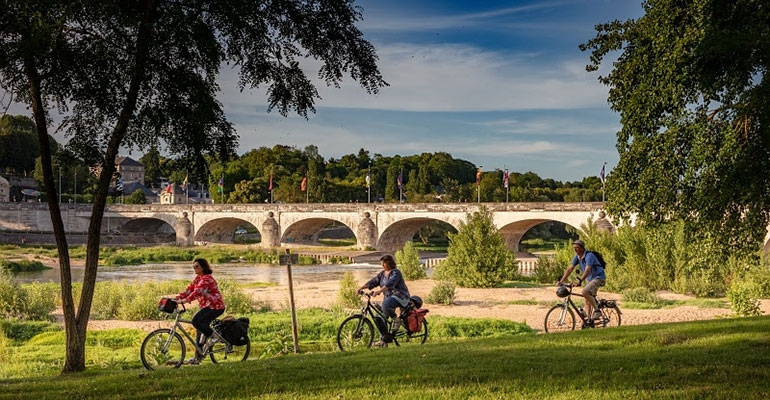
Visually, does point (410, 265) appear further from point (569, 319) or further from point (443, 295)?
point (569, 319)

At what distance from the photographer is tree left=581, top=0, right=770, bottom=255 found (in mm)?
8852

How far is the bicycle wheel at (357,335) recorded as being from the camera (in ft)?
32.2

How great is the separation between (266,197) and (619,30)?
75329 millimetres

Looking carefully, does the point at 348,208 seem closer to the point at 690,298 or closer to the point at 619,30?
the point at 690,298

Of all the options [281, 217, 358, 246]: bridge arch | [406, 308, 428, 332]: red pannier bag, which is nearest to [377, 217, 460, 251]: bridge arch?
[281, 217, 358, 246]: bridge arch

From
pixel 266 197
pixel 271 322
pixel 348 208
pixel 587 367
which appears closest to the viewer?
pixel 587 367

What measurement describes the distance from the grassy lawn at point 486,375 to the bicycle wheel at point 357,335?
88cm

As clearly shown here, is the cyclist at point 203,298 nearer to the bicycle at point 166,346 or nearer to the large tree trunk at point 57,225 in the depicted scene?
the bicycle at point 166,346

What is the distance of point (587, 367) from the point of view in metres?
7.30

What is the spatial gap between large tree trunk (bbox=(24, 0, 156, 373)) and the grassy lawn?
0.54 m

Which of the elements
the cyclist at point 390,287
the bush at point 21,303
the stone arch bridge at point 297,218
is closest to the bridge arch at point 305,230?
the stone arch bridge at point 297,218

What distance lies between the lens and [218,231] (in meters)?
66.4

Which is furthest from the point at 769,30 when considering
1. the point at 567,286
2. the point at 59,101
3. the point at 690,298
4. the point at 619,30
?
the point at 690,298

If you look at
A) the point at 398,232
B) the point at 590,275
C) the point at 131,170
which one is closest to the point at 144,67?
the point at 590,275
